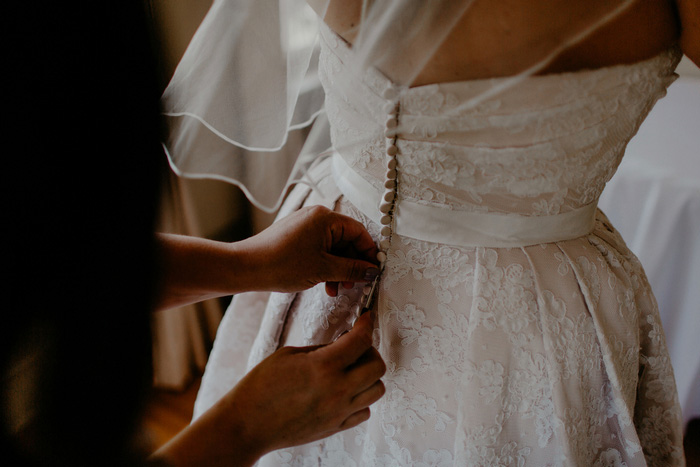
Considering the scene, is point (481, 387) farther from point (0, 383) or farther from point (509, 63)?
point (0, 383)

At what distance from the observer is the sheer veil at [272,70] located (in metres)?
0.42

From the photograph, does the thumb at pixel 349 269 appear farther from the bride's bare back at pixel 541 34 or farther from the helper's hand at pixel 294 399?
the bride's bare back at pixel 541 34

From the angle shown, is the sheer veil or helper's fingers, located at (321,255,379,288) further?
helper's fingers, located at (321,255,379,288)

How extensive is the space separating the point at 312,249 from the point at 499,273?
0.74 feet

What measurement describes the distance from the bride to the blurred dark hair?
0.96ft

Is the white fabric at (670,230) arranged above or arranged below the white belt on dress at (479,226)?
below

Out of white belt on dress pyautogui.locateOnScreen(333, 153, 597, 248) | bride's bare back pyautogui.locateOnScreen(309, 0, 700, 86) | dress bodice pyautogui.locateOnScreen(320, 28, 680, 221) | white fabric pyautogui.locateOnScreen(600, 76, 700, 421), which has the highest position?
bride's bare back pyautogui.locateOnScreen(309, 0, 700, 86)

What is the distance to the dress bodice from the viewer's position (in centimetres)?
44

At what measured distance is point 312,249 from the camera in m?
0.57

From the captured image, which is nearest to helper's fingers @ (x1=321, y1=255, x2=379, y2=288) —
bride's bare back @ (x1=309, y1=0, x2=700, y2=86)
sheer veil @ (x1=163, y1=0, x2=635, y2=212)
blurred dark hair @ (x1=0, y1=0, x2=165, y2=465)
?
sheer veil @ (x1=163, y1=0, x2=635, y2=212)

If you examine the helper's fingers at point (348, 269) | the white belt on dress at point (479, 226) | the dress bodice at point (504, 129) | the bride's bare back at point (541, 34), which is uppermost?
the bride's bare back at point (541, 34)

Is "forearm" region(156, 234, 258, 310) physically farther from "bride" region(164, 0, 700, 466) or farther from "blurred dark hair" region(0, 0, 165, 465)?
"blurred dark hair" region(0, 0, 165, 465)

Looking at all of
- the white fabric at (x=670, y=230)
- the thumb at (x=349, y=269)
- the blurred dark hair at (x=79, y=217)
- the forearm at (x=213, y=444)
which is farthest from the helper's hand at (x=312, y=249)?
the white fabric at (x=670, y=230)

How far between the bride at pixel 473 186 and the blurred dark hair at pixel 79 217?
0.96 ft
